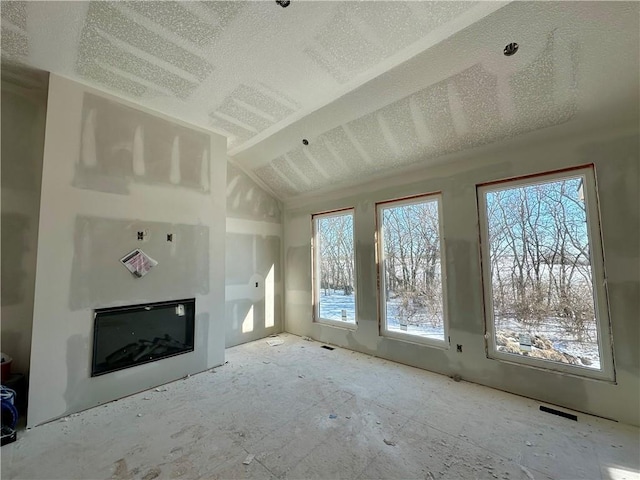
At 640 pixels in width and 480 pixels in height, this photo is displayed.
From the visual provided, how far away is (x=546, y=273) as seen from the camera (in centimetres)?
271

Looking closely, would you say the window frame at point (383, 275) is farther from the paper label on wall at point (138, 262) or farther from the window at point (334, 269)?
the paper label on wall at point (138, 262)

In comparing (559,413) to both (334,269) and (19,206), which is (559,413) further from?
(19,206)

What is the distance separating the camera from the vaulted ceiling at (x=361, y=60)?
1880 mm

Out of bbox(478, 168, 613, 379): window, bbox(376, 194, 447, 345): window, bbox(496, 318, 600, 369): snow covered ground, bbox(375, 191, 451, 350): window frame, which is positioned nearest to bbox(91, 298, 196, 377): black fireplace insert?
bbox(375, 191, 451, 350): window frame

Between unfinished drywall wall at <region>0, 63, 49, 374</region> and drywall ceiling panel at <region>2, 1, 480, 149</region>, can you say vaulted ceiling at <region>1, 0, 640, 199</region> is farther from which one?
unfinished drywall wall at <region>0, 63, 49, 374</region>

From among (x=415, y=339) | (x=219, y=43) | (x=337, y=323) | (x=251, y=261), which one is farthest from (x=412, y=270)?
(x=219, y=43)

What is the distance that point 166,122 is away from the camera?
322 cm

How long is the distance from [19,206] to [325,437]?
3.66 meters

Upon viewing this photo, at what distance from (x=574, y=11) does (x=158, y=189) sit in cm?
392

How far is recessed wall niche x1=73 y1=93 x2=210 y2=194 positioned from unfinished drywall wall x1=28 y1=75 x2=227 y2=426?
0.03 ft

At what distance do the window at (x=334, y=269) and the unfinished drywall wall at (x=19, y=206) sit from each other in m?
3.55

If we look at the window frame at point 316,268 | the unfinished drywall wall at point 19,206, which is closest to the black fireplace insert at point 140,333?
the unfinished drywall wall at point 19,206

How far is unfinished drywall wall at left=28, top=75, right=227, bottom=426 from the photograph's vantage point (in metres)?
2.39

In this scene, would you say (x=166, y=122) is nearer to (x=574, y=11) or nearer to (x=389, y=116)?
(x=389, y=116)
